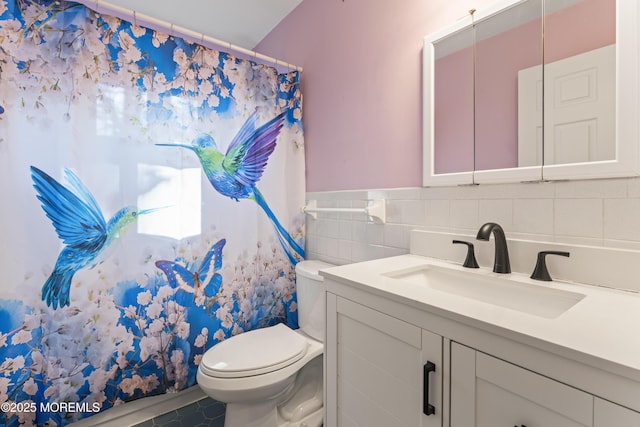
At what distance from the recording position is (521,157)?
99 cm

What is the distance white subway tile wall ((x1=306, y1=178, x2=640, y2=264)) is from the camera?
32.2 inches

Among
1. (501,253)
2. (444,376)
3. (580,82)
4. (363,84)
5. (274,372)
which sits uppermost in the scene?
(363,84)

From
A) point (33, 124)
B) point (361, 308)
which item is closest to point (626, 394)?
point (361, 308)

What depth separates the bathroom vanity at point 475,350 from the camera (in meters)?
0.50

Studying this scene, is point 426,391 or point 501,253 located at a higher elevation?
point 501,253

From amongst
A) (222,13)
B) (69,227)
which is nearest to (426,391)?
(69,227)

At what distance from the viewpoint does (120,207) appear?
1393 millimetres

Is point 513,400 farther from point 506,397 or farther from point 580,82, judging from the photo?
point 580,82

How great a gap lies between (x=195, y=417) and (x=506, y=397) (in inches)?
63.0

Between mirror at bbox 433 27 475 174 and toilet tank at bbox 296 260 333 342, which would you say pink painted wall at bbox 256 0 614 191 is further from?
toilet tank at bbox 296 260 333 342

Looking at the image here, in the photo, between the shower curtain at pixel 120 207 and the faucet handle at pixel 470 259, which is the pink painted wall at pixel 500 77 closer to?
the faucet handle at pixel 470 259

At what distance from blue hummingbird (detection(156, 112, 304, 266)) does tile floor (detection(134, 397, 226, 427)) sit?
35.5 inches

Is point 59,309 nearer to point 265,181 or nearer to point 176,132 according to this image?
point 176,132

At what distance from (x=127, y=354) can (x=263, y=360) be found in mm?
694
